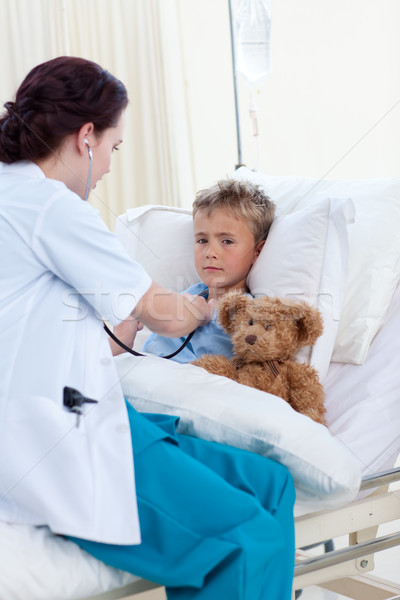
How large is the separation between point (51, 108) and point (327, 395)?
34.4 inches

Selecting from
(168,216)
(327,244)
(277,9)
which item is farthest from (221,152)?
(327,244)

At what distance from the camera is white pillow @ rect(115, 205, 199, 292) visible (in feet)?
5.87

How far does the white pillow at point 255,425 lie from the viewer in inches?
42.1

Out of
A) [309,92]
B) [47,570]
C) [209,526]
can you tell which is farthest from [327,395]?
[309,92]

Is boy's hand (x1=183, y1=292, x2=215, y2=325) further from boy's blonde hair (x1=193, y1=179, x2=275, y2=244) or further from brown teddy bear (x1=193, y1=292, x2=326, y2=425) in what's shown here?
boy's blonde hair (x1=193, y1=179, x2=275, y2=244)

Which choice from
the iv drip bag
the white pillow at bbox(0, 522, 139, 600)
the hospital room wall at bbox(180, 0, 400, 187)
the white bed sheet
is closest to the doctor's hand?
the white bed sheet

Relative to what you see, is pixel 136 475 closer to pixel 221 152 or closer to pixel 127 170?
pixel 127 170

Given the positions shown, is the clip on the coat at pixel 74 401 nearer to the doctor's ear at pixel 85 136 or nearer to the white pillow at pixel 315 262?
the doctor's ear at pixel 85 136

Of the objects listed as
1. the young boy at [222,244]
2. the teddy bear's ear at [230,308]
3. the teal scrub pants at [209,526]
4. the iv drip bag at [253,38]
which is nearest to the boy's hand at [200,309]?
the teddy bear's ear at [230,308]

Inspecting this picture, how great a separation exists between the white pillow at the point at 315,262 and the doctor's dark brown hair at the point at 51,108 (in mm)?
561

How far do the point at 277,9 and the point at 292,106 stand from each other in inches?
20.1

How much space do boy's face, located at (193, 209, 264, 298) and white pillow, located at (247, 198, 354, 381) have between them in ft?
0.23

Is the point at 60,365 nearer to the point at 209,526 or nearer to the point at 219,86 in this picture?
the point at 209,526

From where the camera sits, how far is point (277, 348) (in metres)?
1.30
